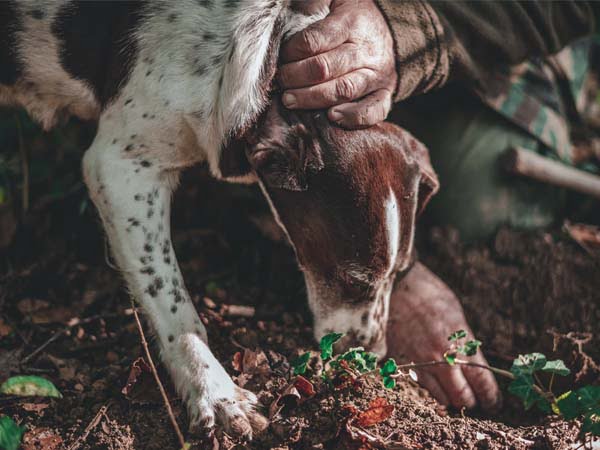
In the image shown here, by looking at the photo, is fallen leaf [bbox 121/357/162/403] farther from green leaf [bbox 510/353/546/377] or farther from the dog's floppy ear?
green leaf [bbox 510/353/546/377]

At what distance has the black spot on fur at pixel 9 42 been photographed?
8.57 ft

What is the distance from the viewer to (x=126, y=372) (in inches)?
94.6

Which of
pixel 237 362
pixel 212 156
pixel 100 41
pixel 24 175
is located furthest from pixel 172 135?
pixel 24 175

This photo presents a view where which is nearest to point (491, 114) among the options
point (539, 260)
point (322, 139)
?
point (539, 260)

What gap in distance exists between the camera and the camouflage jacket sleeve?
2602 mm

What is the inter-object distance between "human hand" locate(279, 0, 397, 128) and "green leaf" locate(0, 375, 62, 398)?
4.27 feet

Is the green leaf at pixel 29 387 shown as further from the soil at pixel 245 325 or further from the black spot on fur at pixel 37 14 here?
the black spot on fur at pixel 37 14

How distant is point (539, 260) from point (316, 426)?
5.67 feet

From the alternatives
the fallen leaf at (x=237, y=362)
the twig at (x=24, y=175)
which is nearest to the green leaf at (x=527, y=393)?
the fallen leaf at (x=237, y=362)

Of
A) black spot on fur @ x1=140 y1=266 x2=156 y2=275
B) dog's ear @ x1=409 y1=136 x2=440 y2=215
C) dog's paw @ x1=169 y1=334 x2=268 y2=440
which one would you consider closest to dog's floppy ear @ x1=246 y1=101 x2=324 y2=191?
dog's ear @ x1=409 y1=136 x2=440 y2=215

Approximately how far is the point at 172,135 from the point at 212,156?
174 millimetres

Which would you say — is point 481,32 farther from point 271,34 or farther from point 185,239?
point 185,239

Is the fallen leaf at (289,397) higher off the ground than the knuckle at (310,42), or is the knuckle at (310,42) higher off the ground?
the knuckle at (310,42)

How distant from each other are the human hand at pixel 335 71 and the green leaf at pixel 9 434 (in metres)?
1.42
